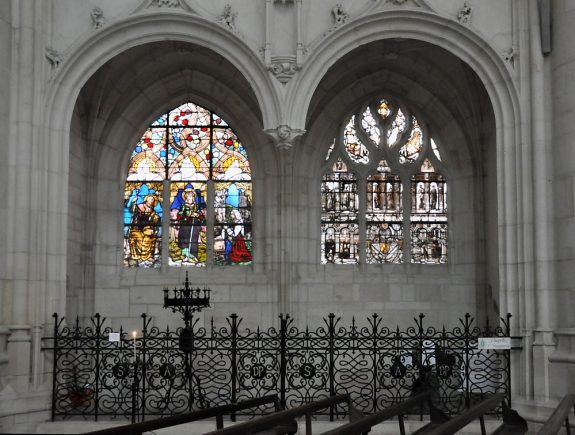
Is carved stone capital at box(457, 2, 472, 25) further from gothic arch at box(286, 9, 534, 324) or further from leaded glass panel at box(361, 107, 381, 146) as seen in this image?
leaded glass panel at box(361, 107, 381, 146)

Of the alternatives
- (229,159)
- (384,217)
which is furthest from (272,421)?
(229,159)

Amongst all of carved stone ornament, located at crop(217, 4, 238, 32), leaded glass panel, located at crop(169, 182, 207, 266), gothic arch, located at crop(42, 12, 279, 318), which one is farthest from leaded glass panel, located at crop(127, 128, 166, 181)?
carved stone ornament, located at crop(217, 4, 238, 32)

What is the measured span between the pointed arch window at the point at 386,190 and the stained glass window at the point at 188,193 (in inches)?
58.7

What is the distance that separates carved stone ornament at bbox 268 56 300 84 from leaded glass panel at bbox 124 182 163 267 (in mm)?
4083

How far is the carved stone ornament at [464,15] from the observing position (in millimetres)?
11477

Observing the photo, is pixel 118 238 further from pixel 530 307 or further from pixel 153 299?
pixel 530 307

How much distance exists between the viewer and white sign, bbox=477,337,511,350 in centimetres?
→ 1059

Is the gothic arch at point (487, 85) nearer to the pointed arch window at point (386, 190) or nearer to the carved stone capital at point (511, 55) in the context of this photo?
the carved stone capital at point (511, 55)

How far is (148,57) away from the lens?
→ 1408cm

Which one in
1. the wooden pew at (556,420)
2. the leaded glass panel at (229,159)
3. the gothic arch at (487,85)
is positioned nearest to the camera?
the wooden pew at (556,420)

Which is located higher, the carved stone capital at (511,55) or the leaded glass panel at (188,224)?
the carved stone capital at (511,55)

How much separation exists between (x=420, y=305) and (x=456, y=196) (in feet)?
6.36

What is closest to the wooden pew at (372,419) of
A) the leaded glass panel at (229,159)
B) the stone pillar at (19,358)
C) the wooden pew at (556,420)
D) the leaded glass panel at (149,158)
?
the wooden pew at (556,420)

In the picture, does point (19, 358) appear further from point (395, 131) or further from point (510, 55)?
point (395, 131)
